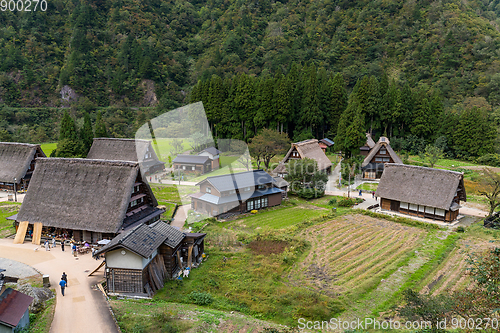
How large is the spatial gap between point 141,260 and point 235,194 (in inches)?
583

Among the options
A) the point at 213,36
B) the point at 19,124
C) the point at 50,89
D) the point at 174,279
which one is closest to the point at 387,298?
the point at 174,279

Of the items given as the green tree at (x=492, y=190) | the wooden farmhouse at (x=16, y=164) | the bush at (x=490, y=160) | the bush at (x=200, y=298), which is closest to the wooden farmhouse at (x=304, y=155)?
the green tree at (x=492, y=190)

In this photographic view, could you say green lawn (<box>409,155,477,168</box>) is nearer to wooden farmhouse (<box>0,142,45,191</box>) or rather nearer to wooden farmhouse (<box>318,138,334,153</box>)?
wooden farmhouse (<box>318,138,334,153</box>)

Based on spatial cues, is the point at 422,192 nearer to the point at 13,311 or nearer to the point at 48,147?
the point at 13,311

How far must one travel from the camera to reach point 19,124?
6456 cm

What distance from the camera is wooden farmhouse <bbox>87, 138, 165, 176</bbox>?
4178 cm

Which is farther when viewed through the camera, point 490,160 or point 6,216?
point 490,160

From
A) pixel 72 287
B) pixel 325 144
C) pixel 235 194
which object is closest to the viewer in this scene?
pixel 72 287

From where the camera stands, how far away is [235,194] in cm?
3122

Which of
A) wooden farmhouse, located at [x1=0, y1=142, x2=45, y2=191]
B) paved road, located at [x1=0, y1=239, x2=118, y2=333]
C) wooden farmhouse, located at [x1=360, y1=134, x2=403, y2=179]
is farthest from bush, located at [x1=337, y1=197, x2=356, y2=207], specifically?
wooden farmhouse, located at [x1=0, y1=142, x2=45, y2=191]

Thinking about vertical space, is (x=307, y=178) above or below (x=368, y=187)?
above

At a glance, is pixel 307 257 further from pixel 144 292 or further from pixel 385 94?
pixel 385 94

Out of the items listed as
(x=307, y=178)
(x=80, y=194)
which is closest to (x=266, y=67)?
(x=307, y=178)

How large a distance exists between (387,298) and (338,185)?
24.2 m
